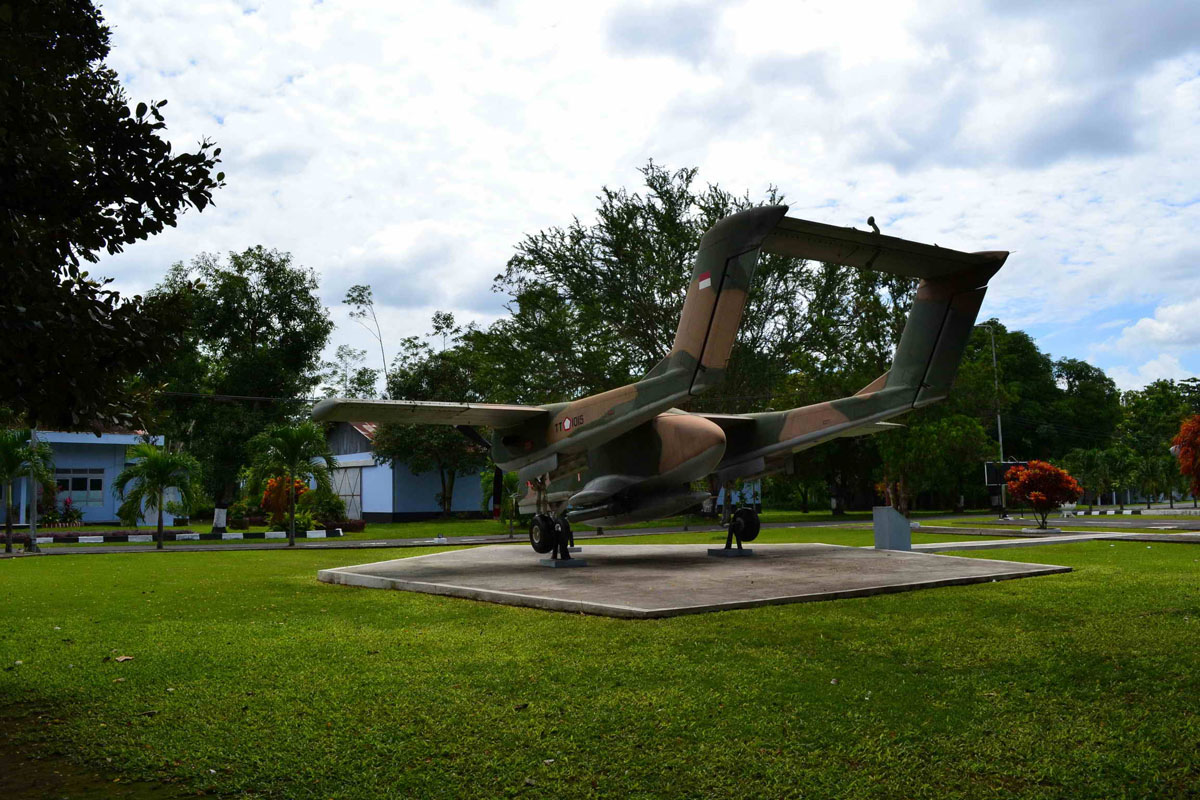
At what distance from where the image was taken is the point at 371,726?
15.7ft

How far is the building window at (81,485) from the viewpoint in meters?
41.9

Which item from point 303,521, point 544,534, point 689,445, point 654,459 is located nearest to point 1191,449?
point 689,445

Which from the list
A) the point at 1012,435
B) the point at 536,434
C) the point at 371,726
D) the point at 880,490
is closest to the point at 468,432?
the point at 536,434

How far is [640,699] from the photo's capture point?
17.2 feet

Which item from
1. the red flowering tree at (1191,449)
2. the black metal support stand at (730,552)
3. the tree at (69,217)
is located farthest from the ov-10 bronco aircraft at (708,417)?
the red flowering tree at (1191,449)

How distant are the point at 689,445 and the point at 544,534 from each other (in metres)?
3.03

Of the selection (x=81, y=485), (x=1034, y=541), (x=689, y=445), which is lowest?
(x=1034, y=541)

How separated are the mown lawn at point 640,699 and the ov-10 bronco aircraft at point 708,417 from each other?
490cm

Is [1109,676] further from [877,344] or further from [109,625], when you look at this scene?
[877,344]

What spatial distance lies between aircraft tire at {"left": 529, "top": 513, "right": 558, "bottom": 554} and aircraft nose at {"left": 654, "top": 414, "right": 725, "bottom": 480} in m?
2.15

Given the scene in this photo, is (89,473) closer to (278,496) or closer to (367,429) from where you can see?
(278,496)

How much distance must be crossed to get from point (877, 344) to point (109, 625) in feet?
115

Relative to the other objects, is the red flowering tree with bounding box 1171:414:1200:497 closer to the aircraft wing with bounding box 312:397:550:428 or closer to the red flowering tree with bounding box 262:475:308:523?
the aircraft wing with bounding box 312:397:550:428

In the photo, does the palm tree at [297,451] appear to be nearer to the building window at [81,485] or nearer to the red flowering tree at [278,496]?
the red flowering tree at [278,496]
